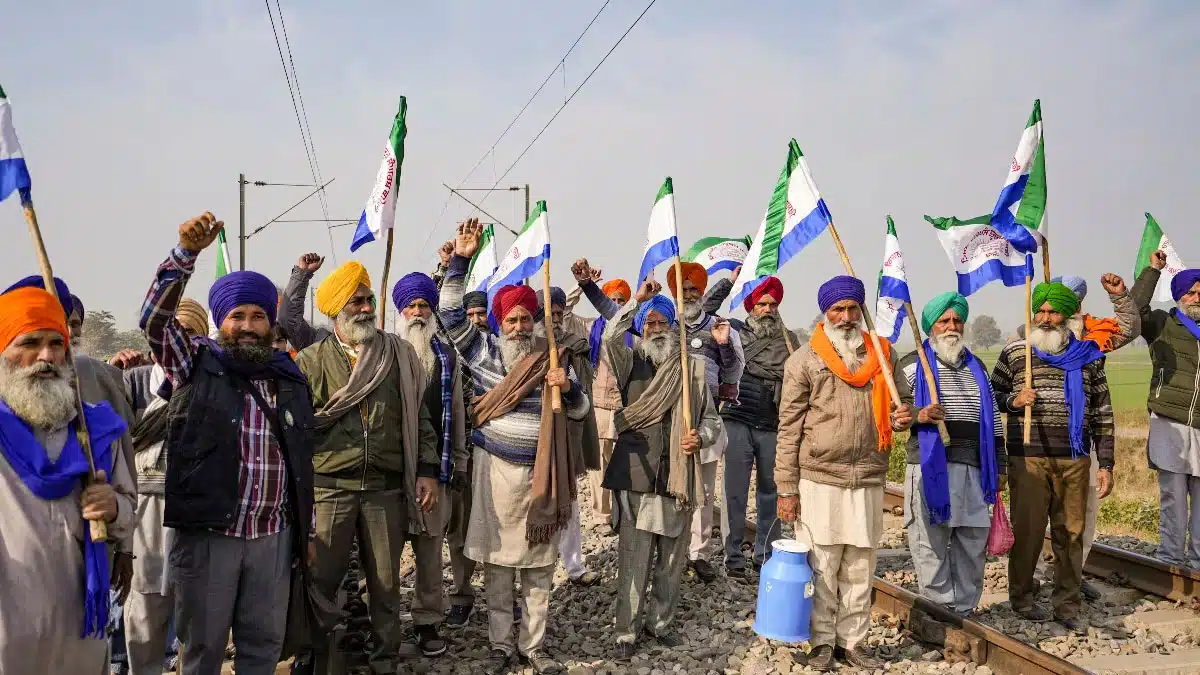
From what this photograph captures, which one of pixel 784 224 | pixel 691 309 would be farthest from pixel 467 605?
pixel 784 224

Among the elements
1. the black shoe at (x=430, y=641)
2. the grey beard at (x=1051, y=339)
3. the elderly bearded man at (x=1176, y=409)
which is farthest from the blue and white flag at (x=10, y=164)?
the elderly bearded man at (x=1176, y=409)

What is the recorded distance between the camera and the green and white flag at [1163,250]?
24.9 ft

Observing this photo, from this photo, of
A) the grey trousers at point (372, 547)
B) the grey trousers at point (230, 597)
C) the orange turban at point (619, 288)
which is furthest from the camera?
the orange turban at point (619, 288)

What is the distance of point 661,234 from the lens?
6.20 m

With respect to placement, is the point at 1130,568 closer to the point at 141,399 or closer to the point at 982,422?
the point at 982,422

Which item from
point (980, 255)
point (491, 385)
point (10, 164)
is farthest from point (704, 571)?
point (10, 164)

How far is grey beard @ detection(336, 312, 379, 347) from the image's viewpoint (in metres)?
4.89

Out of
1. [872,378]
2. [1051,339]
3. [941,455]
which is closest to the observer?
[872,378]

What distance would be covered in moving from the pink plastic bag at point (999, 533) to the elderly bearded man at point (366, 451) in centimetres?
363

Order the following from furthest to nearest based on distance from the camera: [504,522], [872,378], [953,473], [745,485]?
1. [745,485]
2. [953,473]
3. [872,378]
4. [504,522]

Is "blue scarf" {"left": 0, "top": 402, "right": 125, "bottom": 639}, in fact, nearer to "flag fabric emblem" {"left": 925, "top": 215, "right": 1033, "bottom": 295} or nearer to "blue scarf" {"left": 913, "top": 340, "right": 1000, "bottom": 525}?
"blue scarf" {"left": 913, "top": 340, "right": 1000, "bottom": 525}

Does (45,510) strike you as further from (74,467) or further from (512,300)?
(512,300)

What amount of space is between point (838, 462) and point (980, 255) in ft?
7.38

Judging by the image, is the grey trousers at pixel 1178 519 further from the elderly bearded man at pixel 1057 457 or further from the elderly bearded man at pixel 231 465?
the elderly bearded man at pixel 231 465
